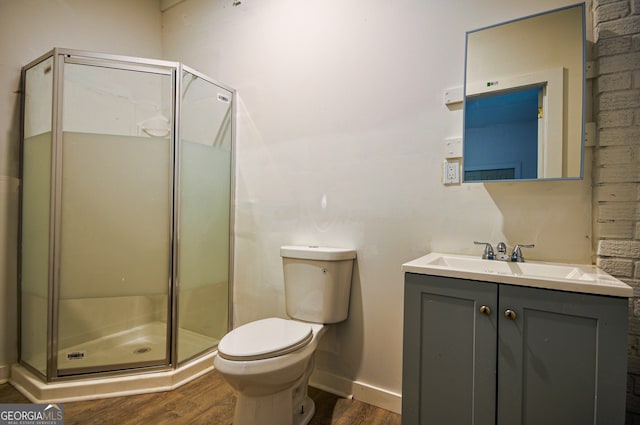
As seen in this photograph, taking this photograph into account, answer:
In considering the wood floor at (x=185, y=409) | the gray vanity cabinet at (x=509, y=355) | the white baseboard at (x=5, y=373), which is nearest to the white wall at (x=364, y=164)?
the wood floor at (x=185, y=409)

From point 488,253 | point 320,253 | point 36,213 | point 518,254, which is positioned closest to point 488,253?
point 488,253

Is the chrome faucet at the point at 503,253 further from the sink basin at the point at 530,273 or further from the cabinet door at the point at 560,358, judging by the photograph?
the cabinet door at the point at 560,358

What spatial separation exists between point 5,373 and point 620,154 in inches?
126

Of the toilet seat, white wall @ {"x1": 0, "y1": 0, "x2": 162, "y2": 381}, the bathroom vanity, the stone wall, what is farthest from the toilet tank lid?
white wall @ {"x1": 0, "y1": 0, "x2": 162, "y2": 381}

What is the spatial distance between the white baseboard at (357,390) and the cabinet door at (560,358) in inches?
26.7

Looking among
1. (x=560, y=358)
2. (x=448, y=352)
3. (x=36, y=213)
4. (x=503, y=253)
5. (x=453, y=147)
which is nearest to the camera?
(x=560, y=358)

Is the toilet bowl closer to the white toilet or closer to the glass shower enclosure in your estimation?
the white toilet

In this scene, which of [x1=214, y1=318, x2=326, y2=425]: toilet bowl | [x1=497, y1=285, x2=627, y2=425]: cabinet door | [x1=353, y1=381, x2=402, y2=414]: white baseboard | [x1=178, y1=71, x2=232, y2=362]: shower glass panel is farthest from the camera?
[x1=178, y1=71, x2=232, y2=362]: shower glass panel

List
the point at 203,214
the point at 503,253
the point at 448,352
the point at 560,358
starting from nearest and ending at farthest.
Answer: the point at 560,358, the point at 448,352, the point at 503,253, the point at 203,214

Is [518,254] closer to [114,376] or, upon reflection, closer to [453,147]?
[453,147]

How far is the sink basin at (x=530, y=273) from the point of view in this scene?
96cm

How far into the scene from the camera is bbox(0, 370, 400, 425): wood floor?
1.53m

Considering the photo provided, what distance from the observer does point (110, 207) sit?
6.05ft

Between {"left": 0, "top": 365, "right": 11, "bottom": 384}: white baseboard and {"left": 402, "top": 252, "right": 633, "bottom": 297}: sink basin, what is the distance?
2303mm
